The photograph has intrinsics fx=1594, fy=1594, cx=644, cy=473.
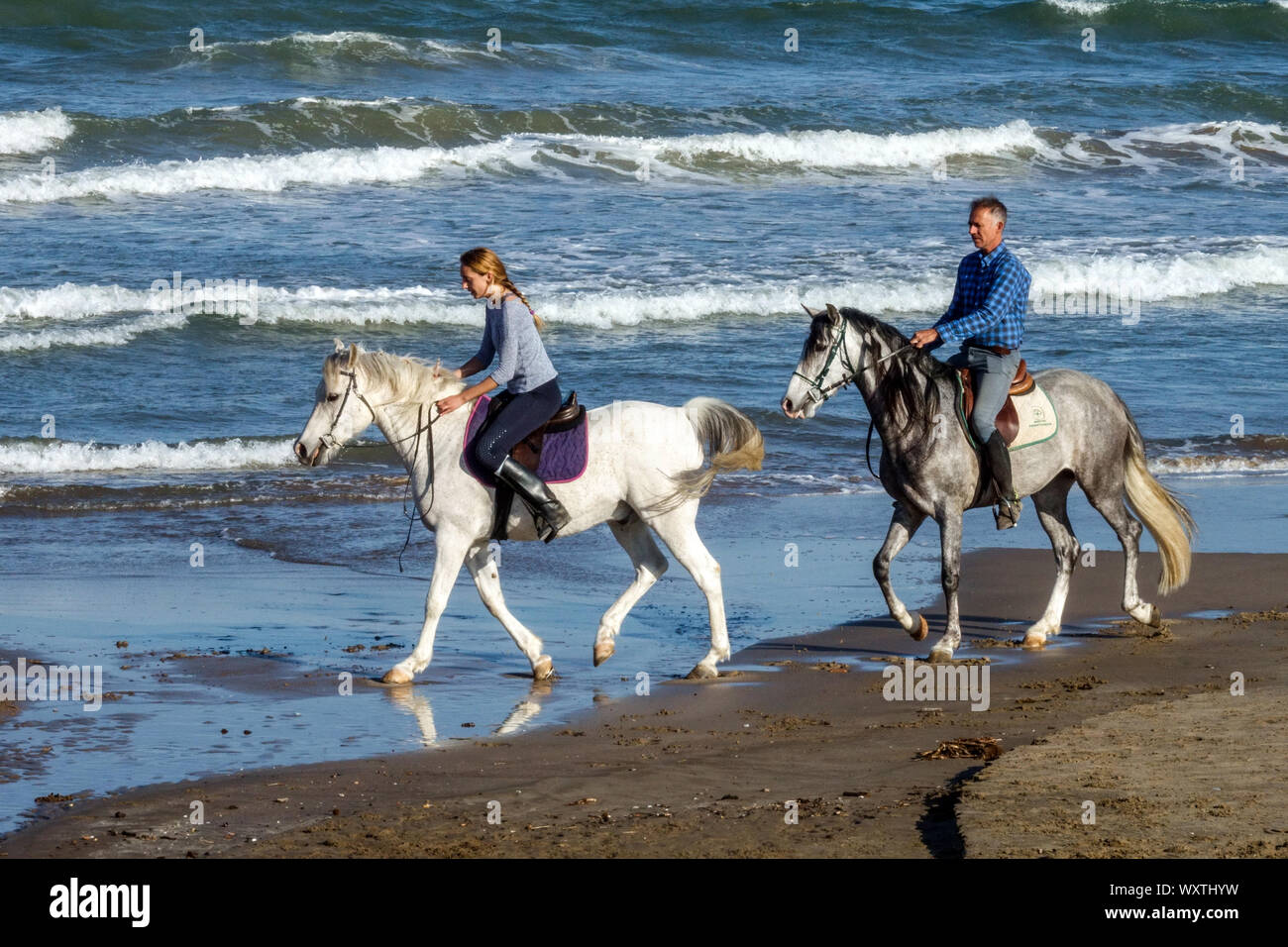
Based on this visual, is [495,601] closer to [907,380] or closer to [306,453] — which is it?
[306,453]

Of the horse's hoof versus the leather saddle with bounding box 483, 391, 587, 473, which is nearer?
the horse's hoof

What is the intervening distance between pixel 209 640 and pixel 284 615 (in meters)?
0.78

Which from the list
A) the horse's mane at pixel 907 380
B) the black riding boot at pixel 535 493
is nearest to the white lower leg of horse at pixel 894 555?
the horse's mane at pixel 907 380

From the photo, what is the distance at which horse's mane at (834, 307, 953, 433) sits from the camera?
8.83 metres

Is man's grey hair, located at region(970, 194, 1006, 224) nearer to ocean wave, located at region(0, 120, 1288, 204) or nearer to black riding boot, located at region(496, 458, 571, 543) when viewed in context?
black riding boot, located at region(496, 458, 571, 543)

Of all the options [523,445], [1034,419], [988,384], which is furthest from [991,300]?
[523,445]

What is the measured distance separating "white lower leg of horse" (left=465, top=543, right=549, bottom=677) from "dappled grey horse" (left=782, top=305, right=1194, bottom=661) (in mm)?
1833

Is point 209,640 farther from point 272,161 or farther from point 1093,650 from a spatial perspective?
point 272,161

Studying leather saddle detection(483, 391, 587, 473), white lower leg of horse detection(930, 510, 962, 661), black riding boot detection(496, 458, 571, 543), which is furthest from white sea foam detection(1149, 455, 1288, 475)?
black riding boot detection(496, 458, 571, 543)

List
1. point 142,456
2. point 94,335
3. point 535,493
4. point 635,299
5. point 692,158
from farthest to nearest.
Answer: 1. point 692,158
2. point 635,299
3. point 94,335
4. point 142,456
5. point 535,493

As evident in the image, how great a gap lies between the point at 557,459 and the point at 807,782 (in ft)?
8.63

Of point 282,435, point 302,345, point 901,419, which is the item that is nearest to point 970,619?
point 901,419

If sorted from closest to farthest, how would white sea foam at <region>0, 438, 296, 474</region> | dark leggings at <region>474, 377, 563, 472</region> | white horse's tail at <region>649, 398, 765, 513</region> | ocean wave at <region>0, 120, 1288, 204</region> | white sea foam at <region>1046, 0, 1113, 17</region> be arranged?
dark leggings at <region>474, 377, 563, 472</region>
white horse's tail at <region>649, 398, 765, 513</region>
white sea foam at <region>0, 438, 296, 474</region>
ocean wave at <region>0, 120, 1288, 204</region>
white sea foam at <region>1046, 0, 1113, 17</region>

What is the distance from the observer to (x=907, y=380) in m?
8.89
